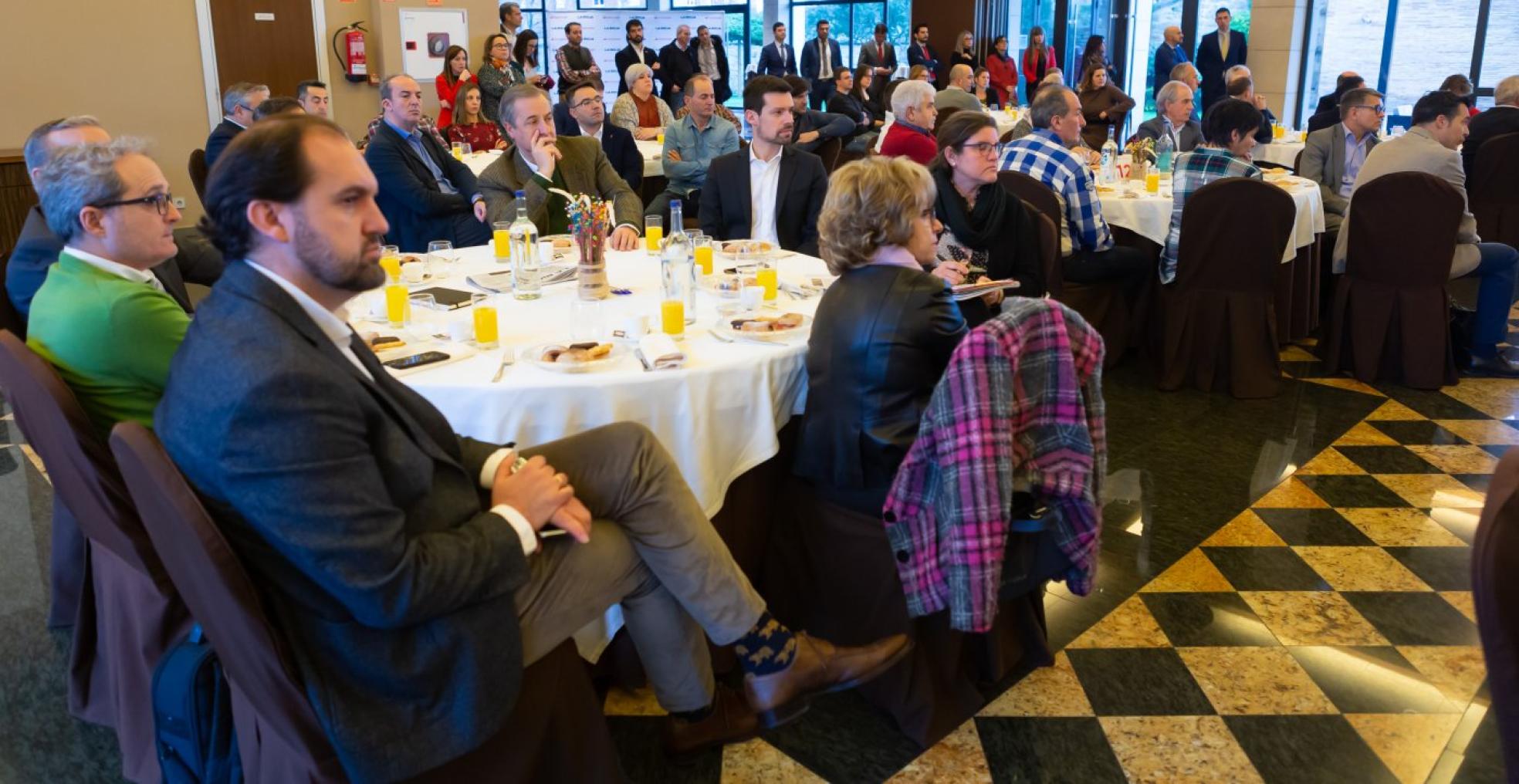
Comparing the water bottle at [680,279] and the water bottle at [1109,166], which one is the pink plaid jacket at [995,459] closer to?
the water bottle at [680,279]

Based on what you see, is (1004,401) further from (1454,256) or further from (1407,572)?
(1454,256)

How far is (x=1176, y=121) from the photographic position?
6973 mm

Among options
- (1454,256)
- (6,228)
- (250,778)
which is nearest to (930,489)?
(250,778)

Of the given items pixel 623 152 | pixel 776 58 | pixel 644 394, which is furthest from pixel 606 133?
pixel 776 58

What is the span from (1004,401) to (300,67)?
9540mm

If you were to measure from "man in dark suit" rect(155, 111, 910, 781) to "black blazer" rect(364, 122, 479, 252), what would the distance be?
11.3ft

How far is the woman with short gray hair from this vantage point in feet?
27.9

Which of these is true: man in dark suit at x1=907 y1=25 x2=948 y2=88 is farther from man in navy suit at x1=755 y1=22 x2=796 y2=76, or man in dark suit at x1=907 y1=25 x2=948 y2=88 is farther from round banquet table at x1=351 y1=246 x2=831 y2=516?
round banquet table at x1=351 y1=246 x2=831 y2=516

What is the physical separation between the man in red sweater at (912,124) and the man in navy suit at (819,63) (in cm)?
826

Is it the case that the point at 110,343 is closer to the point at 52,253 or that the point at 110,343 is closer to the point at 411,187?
the point at 52,253

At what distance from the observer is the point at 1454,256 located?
479cm

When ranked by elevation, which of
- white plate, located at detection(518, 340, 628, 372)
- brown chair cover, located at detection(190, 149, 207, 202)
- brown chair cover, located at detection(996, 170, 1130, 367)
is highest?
brown chair cover, located at detection(190, 149, 207, 202)

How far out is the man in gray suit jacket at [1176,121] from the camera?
269 inches

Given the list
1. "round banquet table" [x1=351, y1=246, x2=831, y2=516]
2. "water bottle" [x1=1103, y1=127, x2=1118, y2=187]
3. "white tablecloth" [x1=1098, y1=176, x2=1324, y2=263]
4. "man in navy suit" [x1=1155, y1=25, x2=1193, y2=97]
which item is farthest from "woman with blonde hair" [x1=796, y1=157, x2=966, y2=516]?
"man in navy suit" [x1=1155, y1=25, x2=1193, y2=97]
